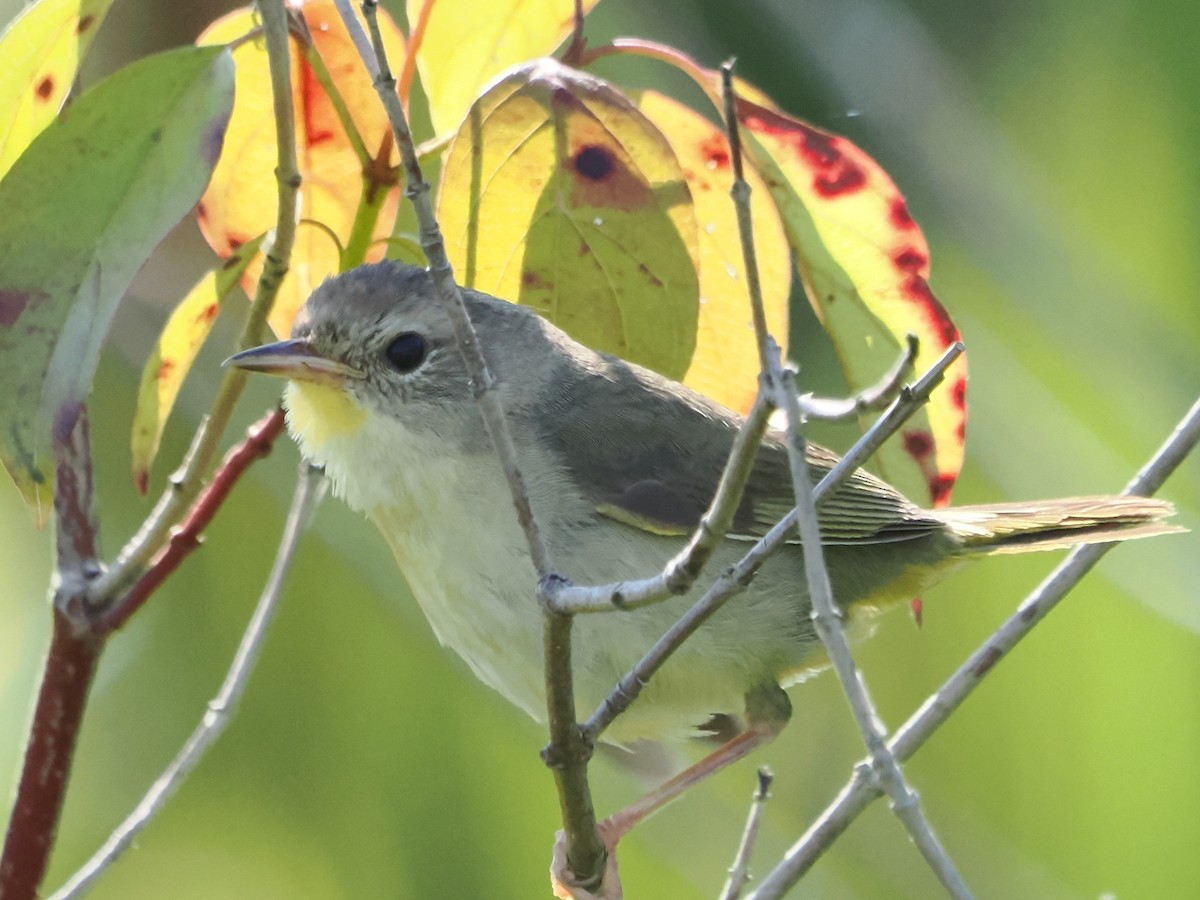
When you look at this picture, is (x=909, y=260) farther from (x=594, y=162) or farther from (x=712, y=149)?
(x=594, y=162)

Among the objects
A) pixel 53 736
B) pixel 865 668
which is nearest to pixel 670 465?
pixel 53 736

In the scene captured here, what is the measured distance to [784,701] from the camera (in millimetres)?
2824

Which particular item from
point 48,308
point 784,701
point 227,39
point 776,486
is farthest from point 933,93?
point 48,308

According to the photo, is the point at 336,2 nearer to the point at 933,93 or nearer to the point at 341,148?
the point at 341,148

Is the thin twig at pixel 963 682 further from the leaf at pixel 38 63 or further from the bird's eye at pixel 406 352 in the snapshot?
Result: the leaf at pixel 38 63

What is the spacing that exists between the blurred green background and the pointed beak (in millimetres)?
1301

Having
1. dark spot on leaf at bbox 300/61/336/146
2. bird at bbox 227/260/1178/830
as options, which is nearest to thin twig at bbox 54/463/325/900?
bird at bbox 227/260/1178/830

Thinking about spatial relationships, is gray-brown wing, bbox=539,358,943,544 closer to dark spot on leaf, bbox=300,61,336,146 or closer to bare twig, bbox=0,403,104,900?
dark spot on leaf, bbox=300,61,336,146

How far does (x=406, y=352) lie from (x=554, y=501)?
391 millimetres

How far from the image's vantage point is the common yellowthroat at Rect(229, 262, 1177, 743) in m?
2.51

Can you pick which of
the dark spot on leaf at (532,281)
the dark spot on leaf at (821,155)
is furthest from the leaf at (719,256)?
the dark spot on leaf at (532,281)

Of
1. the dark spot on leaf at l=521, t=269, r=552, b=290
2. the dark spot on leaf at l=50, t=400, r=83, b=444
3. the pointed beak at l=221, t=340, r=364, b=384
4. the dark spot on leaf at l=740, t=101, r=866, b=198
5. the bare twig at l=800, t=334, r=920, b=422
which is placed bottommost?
the bare twig at l=800, t=334, r=920, b=422

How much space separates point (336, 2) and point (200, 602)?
2.62 meters

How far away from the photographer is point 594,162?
2.10m
